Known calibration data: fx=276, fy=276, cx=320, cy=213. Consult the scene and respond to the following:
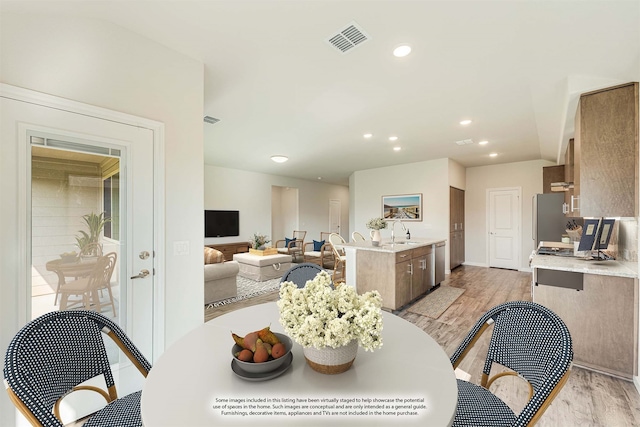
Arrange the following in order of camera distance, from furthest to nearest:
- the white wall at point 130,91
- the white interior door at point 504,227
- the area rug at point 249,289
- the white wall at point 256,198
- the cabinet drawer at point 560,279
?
the white wall at point 256,198 < the white interior door at point 504,227 < the area rug at point 249,289 < the cabinet drawer at point 560,279 < the white wall at point 130,91

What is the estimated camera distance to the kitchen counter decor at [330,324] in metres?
0.85

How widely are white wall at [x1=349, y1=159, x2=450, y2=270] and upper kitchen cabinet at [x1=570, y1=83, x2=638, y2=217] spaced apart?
11.9 ft

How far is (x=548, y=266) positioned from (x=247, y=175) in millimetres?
6858

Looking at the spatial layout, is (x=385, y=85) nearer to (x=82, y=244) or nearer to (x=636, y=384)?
(x=82, y=244)

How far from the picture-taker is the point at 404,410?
2.54 ft

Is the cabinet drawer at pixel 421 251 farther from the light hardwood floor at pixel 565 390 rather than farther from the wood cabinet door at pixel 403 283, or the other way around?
the light hardwood floor at pixel 565 390

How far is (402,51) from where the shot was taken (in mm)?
2223

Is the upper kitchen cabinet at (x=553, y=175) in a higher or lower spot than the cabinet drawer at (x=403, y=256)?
higher

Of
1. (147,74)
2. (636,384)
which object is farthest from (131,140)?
(636,384)

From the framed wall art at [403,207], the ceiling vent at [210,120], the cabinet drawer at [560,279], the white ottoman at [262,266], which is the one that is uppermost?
the ceiling vent at [210,120]

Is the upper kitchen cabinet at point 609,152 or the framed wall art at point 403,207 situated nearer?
the upper kitchen cabinet at point 609,152

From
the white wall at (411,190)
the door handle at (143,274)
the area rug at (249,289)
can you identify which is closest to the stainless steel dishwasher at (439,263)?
the white wall at (411,190)

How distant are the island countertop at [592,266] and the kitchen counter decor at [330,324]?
2.44 m

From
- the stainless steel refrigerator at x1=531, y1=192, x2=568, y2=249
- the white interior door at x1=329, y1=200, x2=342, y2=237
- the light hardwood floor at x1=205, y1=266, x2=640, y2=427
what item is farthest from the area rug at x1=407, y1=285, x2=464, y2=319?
the white interior door at x1=329, y1=200, x2=342, y2=237
